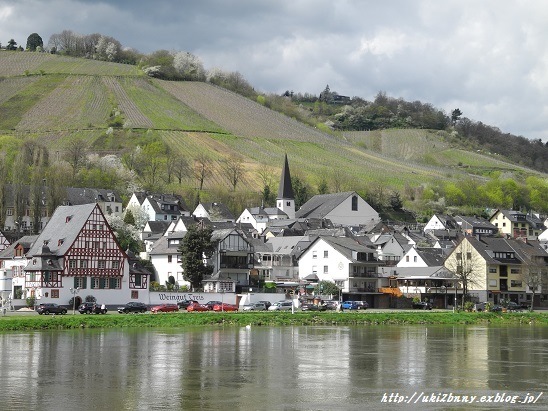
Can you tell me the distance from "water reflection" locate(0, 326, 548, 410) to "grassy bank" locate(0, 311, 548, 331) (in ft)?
13.9

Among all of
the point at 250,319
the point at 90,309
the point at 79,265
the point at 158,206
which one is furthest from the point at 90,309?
the point at 158,206

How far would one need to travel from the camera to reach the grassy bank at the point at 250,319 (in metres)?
59.6

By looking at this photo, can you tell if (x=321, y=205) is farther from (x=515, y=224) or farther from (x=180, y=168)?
(x=515, y=224)

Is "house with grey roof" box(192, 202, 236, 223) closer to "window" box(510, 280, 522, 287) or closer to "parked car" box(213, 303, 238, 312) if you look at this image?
"window" box(510, 280, 522, 287)

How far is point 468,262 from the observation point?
102 m

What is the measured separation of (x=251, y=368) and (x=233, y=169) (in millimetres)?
128027

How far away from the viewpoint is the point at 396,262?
375 feet

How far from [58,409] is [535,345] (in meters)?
31.1

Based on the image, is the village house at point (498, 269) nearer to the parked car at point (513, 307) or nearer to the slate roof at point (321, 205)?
the parked car at point (513, 307)

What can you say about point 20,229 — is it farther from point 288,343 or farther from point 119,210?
point 288,343

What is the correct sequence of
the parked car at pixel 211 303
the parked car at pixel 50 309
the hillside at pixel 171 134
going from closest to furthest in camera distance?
the parked car at pixel 50 309 → the parked car at pixel 211 303 → the hillside at pixel 171 134

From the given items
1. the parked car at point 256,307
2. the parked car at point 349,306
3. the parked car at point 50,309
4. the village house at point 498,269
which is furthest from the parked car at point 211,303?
the village house at point 498,269

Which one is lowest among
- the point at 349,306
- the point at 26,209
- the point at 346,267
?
the point at 349,306

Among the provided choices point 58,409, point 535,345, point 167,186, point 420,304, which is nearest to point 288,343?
point 535,345
